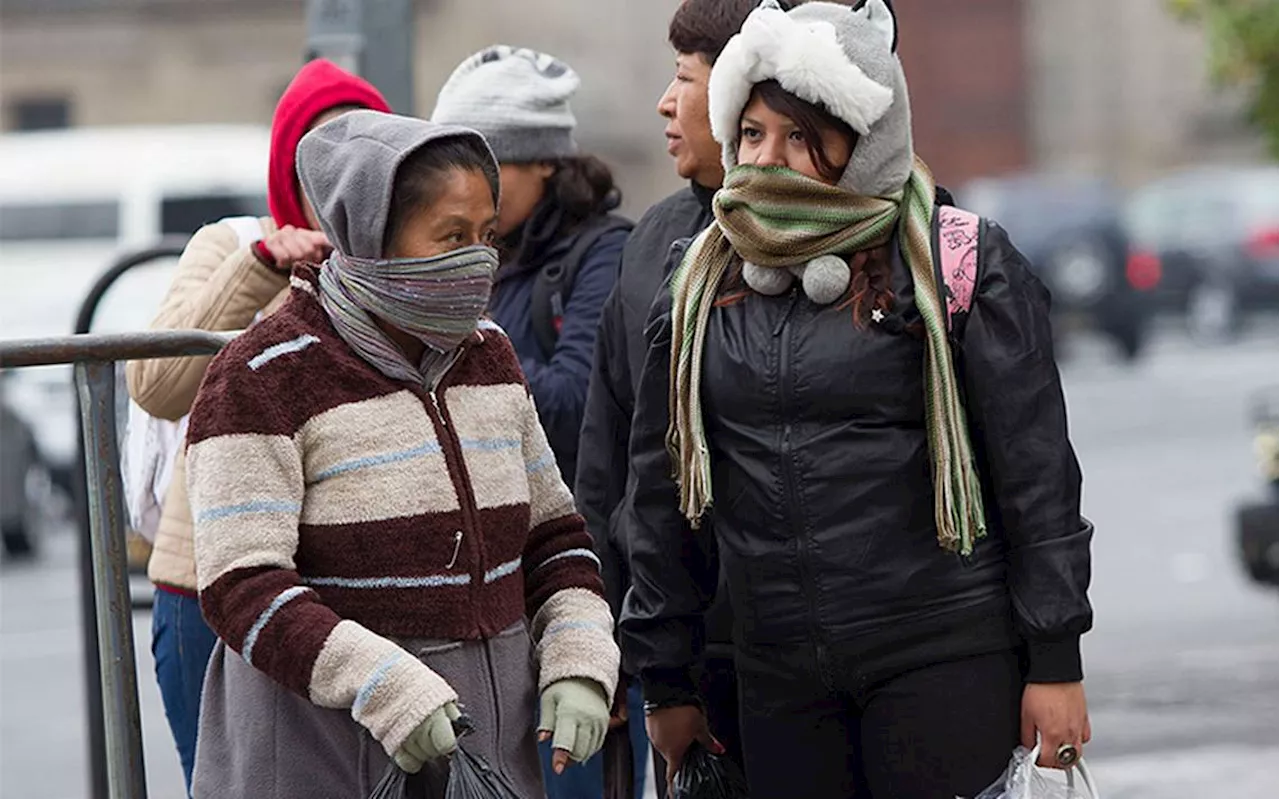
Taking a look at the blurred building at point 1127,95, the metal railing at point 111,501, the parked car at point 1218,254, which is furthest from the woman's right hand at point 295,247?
the blurred building at point 1127,95

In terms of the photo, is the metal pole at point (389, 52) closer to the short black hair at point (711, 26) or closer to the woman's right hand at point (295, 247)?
the woman's right hand at point (295, 247)

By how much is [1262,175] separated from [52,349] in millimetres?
25706

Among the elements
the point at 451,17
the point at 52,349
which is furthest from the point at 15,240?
the point at 52,349

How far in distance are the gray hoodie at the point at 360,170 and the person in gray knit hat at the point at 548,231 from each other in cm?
133

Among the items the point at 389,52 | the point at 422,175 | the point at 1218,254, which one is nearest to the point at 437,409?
the point at 422,175

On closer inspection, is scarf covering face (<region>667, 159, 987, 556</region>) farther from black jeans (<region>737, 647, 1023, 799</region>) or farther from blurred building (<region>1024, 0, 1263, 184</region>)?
blurred building (<region>1024, 0, 1263, 184</region>)

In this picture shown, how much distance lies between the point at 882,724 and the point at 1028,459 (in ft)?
1.54

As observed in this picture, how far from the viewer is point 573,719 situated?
3494 millimetres

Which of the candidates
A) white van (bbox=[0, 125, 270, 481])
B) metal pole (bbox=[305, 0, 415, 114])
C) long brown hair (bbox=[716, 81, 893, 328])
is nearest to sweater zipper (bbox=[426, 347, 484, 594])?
long brown hair (bbox=[716, 81, 893, 328])

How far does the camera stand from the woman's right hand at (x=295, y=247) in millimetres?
4383

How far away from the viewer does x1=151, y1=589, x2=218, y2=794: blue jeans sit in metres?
4.54

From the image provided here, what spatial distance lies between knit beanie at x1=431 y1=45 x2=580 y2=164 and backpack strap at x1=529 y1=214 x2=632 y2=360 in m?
0.22

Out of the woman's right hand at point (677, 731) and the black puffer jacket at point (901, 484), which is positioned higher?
the black puffer jacket at point (901, 484)

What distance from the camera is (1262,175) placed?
28.3 metres
